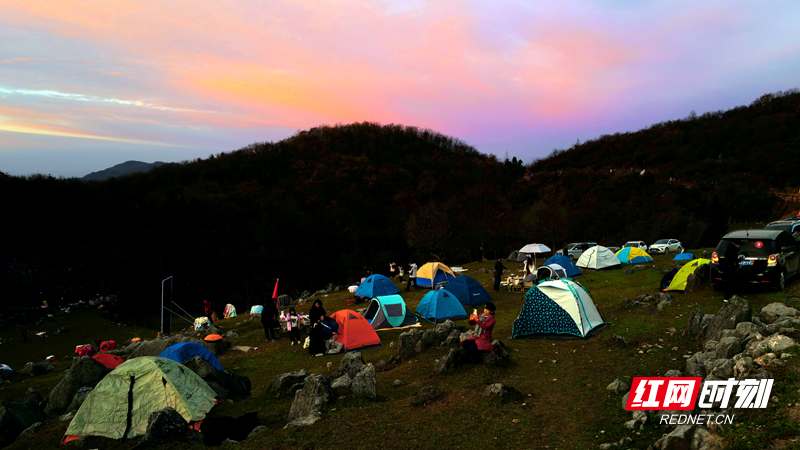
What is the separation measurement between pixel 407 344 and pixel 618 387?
6046mm

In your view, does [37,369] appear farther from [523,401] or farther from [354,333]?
[523,401]

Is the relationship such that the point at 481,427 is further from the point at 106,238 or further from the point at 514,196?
the point at 514,196

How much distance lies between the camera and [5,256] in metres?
40.1

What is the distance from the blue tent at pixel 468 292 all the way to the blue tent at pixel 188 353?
10.7 m

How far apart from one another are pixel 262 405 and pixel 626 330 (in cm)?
1036

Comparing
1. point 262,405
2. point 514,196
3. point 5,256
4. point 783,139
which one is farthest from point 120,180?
point 783,139

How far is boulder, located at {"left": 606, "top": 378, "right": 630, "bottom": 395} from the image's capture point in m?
8.23

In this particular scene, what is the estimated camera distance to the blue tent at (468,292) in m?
19.7

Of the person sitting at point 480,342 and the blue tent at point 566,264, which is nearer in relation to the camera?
the person sitting at point 480,342

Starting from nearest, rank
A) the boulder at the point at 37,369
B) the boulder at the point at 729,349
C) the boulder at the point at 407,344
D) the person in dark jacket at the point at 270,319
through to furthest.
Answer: the boulder at the point at 729,349
the boulder at the point at 407,344
the boulder at the point at 37,369
the person in dark jacket at the point at 270,319

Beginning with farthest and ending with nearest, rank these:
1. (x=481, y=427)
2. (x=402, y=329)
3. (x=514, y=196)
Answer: (x=514, y=196), (x=402, y=329), (x=481, y=427)

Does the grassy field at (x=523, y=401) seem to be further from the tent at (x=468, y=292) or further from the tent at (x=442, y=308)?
the tent at (x=468, y=292)

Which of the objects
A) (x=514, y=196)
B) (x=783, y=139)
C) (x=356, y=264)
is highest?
(x=783, y=139)

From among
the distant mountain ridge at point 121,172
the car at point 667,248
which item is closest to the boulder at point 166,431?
the car at point 667,248
